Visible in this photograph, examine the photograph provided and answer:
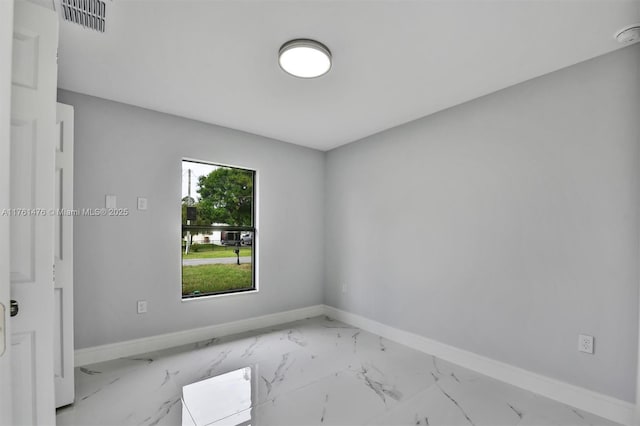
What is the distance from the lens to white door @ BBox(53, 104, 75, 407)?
2.16 metres

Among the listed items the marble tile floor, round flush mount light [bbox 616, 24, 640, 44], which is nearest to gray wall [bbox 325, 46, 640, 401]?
round flush mount light [bbox 616, 24, 640, 44]

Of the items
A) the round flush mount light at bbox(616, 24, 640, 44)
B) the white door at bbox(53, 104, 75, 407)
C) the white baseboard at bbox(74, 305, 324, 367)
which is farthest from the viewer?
the white baseboard at bbox(74, 305, 324, 367)

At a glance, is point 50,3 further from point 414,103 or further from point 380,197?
point 380,197

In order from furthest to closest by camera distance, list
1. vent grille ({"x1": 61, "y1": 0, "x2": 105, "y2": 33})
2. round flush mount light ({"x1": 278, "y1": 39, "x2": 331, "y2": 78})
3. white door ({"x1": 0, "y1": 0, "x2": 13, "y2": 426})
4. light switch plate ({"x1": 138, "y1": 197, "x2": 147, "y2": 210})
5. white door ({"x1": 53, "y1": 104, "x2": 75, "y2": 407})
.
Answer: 1. light switch plate ({"x1": 138, "y1": 197, "x2": 147, "y2": 210})
2. white door ({"x1": 53, "y1": 104, "x2": 75, "y2": 407})
3. round flush mount light ({"x1": 278, "y1": 39, "x2": 331, "y2": 78})
4. vent grille ({"x1": 61, "y1": 0, "x2": 105, "y2": 33})
5. white door ({"x1": 0, "y1": 0, "x2": 13, "y2": 426})

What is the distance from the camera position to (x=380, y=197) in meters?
3.78

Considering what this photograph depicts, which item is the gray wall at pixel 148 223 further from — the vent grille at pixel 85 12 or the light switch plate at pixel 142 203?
the vent grille at pixel 85 12

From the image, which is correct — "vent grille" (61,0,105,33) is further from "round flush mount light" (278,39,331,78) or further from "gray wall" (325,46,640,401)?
"gray wall" (325,46,640,401)

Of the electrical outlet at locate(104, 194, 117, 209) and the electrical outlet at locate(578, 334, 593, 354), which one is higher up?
the electrical outlet at locate(104, 194, 117, 209)

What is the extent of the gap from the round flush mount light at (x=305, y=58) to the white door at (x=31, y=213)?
3.96ft

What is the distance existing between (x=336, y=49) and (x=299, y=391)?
2.44m

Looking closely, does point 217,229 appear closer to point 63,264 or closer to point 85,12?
point 63,264

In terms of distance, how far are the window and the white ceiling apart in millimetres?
841

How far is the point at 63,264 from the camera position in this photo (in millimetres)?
2195

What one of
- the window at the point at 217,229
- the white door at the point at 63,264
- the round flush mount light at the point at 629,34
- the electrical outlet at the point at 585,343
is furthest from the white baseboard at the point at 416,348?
the round flush mount light at the point at 629,34
